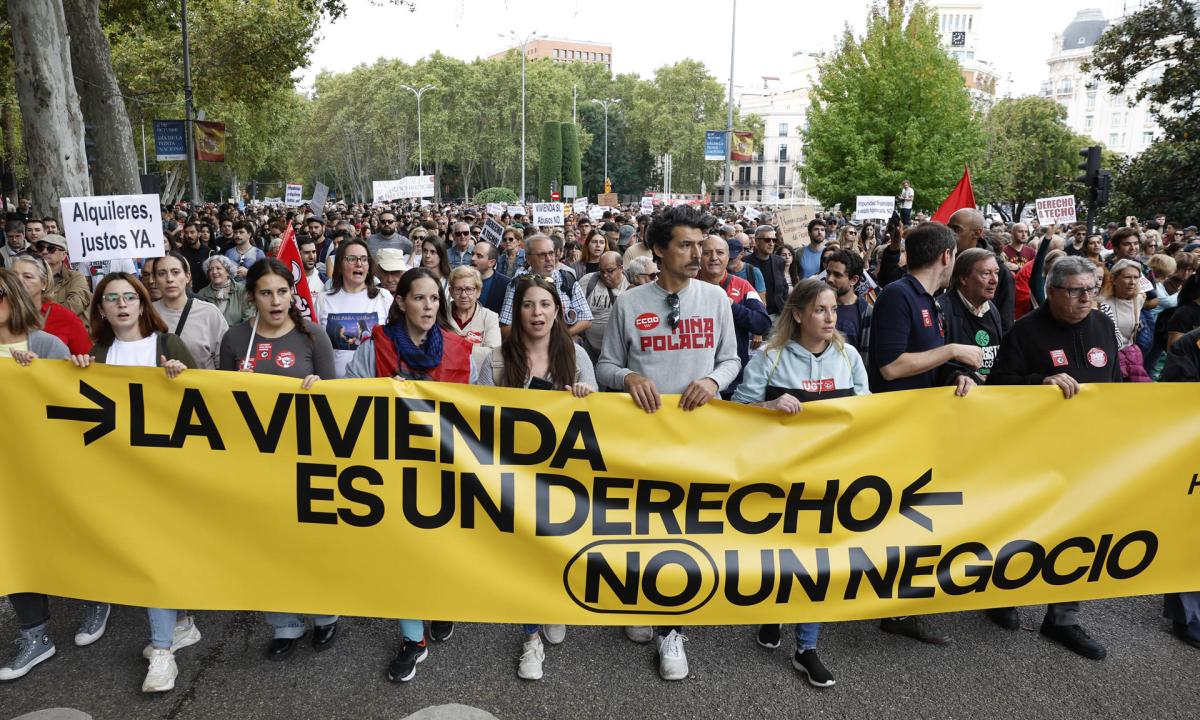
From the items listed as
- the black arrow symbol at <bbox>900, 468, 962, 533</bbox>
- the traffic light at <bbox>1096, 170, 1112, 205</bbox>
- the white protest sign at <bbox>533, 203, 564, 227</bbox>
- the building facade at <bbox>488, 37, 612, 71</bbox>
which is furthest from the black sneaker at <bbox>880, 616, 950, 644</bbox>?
the building facade at <bbox>488, 37, 612, 71</bbox>

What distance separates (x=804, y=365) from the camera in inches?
157

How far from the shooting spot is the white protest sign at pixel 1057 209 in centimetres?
1243

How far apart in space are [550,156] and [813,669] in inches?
2958

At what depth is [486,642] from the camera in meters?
4.11

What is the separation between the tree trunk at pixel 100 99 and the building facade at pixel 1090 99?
4135 inches

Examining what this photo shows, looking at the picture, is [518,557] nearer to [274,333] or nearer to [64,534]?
[274,333]

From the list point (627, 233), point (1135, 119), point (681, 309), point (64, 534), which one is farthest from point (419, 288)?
point (1135, 119)

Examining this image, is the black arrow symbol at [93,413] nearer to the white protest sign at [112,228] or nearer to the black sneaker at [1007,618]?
the white protest sign at [112,228]

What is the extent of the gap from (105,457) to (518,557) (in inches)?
69.9

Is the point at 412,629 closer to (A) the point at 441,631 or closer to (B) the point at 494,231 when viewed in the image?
(A) the point at 441,631

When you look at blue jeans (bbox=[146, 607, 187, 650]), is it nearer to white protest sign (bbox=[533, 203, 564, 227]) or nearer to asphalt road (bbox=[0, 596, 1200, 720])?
asphalt road (bbox=[0, 596, 1200, 720])

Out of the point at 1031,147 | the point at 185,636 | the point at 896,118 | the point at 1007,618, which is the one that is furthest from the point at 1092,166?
the point at 1031,147

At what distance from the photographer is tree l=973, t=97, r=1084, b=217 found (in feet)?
174

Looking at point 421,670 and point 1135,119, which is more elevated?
point 1135,119
